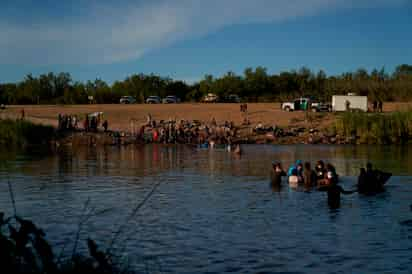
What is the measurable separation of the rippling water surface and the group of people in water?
521 mm

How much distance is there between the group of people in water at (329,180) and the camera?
23484 millimetres

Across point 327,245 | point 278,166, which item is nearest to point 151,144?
point 278,166

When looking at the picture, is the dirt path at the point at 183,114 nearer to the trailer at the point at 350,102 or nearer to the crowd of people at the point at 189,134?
the trailer at the point at 350,102


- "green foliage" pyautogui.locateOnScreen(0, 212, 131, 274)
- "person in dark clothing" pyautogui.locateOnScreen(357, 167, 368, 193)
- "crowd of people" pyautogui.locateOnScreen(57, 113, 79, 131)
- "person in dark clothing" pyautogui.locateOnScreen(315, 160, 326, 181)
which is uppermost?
"crowd of people" pyautogui.locateOnScreen(57, 113, 79, 131)

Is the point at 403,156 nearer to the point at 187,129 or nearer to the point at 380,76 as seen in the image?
the point at 187,129

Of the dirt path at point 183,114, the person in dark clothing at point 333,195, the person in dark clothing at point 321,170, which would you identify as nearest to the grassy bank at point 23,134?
the dirt path at point 183,114

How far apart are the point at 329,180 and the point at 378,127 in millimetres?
35432

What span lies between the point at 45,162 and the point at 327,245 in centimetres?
2979

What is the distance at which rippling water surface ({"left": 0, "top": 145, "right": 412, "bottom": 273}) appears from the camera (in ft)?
50.9

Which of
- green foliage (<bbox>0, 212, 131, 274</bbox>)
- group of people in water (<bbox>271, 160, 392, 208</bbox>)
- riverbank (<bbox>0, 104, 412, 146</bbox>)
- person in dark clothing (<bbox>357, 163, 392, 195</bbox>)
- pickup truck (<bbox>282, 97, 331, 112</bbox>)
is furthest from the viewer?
pickup truck (<bbox>282, 97, 331, 112</bbox>)

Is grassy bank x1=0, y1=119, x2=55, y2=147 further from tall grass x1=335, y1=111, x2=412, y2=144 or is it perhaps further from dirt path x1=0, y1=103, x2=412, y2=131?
tall grass x1=335, y1=111, x2=412, y2=144

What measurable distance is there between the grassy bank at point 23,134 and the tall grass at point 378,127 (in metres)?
27.4

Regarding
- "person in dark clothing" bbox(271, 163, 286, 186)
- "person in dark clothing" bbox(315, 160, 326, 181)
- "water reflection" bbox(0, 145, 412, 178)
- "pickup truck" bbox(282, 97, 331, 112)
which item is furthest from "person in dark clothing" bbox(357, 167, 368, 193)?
"pickup truck" bbox(282, 97, 331, 112)

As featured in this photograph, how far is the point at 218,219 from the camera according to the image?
21.0 m
